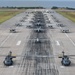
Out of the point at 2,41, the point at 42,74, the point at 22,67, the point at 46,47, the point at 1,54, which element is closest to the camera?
the point at 42,74

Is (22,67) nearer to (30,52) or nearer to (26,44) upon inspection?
(30,52)

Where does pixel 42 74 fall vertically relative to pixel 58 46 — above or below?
below

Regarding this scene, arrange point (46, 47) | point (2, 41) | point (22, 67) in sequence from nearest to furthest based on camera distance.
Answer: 1. point (22, 67)
2. point (46, 47)
3. point (2, 41)

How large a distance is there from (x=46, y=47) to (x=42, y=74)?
22.5 metres

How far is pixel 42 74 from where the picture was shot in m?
46.6

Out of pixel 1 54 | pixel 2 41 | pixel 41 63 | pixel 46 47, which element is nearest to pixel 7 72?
pixel 41 63

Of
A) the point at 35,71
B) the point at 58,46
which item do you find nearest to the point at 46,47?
the point at 58,46

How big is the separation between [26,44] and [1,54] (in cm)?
1211

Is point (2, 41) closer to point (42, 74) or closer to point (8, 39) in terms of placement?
Result: point (8, 39)

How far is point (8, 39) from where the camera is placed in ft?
267

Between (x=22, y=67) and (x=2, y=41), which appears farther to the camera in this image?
(x=2, y=41)

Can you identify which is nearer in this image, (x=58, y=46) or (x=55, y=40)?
(x=58, y=46)

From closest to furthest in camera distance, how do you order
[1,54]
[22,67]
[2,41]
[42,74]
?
[42,74] < [22,67] < [1,54] < [2,41]

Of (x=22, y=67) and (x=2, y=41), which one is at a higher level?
(x=2, y=41)
